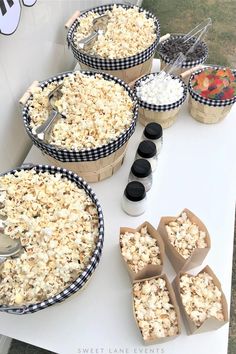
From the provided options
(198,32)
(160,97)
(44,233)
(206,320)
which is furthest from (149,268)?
(198,32)

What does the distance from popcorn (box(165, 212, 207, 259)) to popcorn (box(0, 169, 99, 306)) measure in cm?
24

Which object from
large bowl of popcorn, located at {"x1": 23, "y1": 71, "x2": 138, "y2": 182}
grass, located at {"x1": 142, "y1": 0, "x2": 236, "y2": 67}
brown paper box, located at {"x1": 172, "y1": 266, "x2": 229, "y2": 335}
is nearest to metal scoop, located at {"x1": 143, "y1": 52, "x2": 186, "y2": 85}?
large bowl of popcorn, located at {"x1": 23, "y1": 71, "x2": 138, "y2": 182}

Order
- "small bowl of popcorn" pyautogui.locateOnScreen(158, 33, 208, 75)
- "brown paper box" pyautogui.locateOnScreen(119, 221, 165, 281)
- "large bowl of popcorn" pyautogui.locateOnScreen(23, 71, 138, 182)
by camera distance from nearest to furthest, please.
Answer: "brown paper box" pyautogui.locateOnScreen(119, 221, 165, 281) → "large bowl of popcorn" pyautogui.locateOnScreen(23, 71, 138, 182) → "small bowl of popcorn" pyautogui.locateOnScreen(158, 33, 208, 75)

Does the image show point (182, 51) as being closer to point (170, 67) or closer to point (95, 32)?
point (170, 67)

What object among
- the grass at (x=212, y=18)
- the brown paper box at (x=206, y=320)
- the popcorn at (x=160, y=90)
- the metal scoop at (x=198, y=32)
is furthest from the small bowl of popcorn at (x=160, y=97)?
the grass at (x=212, y=18)

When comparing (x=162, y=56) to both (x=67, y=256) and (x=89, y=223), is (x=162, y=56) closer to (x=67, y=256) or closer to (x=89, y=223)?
(x=89, y=223)

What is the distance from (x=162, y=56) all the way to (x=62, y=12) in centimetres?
50

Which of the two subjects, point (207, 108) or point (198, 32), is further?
point (198, 32)

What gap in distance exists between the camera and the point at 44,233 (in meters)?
0.95

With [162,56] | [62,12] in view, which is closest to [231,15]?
[162,56]

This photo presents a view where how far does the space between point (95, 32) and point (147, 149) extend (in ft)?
1.99

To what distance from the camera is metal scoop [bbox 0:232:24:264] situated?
3.06 feet

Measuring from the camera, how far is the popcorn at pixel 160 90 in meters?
1.36

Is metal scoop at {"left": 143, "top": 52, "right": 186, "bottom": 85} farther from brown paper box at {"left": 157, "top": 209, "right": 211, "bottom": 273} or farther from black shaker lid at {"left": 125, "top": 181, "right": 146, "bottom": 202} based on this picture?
brown paper box at {"left": 157, "top": 209, "right": 211, "bottom": 273}
